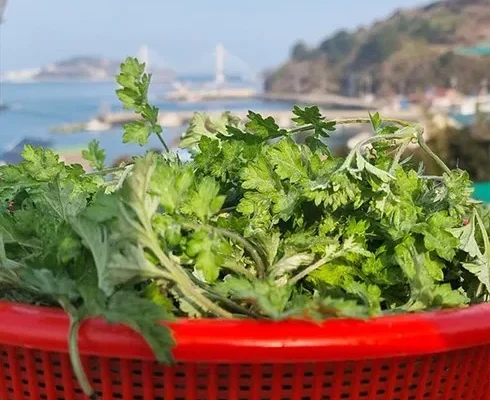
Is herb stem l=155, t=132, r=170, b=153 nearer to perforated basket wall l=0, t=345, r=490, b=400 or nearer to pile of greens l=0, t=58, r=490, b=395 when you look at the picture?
pile of greens l=0, t=58, r=490, b=395

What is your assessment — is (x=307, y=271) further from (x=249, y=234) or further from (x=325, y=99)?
(x=325, y=99)

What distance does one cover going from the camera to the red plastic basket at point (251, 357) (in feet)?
1.85

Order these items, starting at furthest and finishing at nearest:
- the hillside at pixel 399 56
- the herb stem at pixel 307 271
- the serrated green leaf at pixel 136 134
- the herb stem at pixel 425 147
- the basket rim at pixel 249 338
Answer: the hillside at pixel 399 56 → the serrated green leaf at pixel 136 134 → the herb stem at pixel 425 147 → the herb stem at pixel 307 271 → the basket rim at pixel 249 338

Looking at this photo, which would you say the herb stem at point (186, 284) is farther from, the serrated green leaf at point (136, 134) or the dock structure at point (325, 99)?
the dock structure at point (325, 99)

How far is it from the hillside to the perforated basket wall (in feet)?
105

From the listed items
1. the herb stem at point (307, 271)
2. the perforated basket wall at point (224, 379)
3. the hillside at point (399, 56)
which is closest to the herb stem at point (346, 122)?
the herb stem at point (307, 271)

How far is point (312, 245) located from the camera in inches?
27.0

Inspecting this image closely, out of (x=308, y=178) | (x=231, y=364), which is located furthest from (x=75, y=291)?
(x=308, y=178)

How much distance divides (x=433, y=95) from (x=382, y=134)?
103 ft

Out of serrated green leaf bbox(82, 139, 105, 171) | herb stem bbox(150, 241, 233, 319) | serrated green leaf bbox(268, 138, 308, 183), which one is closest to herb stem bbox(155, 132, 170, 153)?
serrated green leaf bbox(82, 139, 105, 171)

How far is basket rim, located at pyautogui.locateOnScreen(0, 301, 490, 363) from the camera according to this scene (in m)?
0.56

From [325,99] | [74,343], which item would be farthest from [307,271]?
[325,99]

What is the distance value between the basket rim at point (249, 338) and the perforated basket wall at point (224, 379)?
3cm

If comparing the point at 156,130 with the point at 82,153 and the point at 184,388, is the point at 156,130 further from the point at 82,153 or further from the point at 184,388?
the point at 184,388
